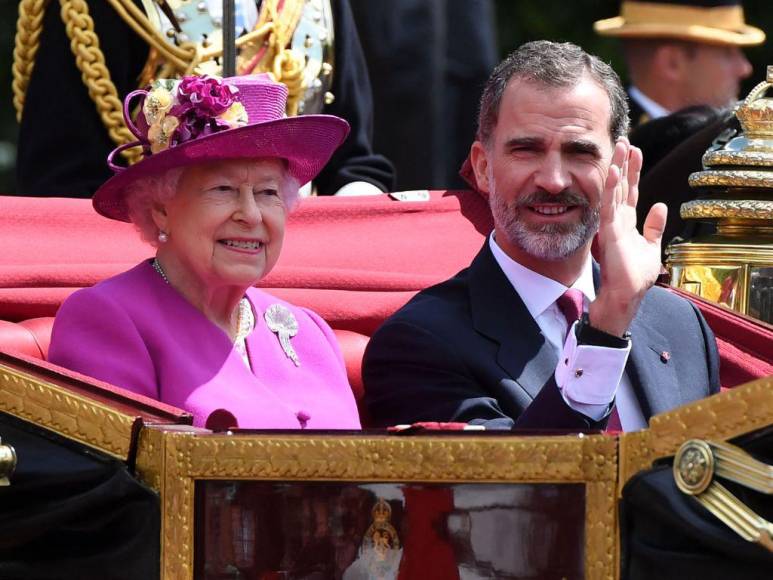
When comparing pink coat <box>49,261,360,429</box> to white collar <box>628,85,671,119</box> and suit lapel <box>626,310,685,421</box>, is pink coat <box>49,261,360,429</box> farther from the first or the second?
white collar <box>628,85,671,119</box>

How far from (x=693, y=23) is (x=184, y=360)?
195 inches

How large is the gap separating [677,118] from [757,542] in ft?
8.94

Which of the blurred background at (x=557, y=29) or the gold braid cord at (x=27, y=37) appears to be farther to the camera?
the blurred background at (x=557, y=29)

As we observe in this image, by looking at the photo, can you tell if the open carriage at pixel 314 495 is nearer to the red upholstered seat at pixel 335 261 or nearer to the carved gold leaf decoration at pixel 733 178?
the red upholstered seat at pixel 335 261

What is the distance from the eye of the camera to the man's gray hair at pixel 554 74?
3.25 m

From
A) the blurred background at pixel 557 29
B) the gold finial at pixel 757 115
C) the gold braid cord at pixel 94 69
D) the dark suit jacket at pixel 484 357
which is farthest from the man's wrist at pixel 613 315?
the blurred background at pixel 557 29

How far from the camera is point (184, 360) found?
2977 mm

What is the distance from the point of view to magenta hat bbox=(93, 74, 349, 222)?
3012 millimetres

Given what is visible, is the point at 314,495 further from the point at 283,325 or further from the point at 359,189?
the point at 359,189

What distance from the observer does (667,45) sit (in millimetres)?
7602

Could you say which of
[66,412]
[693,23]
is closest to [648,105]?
[693,23]

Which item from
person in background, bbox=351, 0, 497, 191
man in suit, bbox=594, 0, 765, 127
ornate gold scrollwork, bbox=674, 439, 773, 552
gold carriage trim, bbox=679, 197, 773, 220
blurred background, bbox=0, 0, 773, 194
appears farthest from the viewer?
blurred background, bbox=0, 0, 773, 194

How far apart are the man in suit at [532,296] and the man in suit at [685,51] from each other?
4164mm

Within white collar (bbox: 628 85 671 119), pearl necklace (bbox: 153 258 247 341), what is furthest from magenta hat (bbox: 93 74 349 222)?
white collar (bbox: 628 85 671 119)
